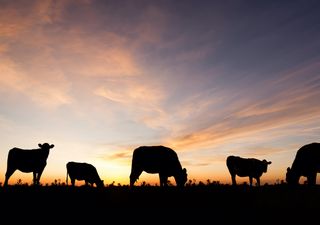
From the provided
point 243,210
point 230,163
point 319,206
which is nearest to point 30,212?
point 243,210

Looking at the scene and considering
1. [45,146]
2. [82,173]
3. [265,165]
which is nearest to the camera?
[45,146]

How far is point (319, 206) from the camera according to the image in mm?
12188

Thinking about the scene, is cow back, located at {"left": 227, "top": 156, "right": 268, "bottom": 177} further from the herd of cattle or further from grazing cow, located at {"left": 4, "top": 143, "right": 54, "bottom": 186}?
grazing cow, located at {"left": 4, "top": 143, "right": 54, "bottom": 186}

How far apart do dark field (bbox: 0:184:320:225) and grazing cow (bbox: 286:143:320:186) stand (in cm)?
605

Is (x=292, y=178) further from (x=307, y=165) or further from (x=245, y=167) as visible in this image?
(x=245, y=167)

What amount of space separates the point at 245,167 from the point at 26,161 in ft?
69.8

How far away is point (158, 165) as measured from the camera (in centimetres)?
2300

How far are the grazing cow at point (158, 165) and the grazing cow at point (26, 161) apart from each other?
7.64 meters

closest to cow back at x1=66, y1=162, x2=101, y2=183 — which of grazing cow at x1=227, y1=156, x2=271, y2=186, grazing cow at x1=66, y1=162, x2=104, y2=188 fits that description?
grazing cow at x1=66, y1=162, x2=104, y2=188

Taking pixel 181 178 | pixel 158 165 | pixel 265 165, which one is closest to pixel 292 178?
pixel 181 178

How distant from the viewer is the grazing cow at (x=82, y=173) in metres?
31.0

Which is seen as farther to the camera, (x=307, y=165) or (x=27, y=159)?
(x=27, y=159)

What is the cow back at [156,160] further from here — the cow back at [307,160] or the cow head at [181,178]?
the cow back at [307,160]

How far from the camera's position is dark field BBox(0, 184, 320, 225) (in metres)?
9.87
